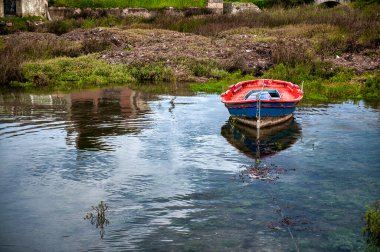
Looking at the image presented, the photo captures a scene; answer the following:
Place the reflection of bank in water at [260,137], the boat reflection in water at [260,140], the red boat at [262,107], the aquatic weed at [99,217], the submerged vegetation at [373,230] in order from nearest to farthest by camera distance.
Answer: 1. the submerged vegetation at [373,230]
2. the aquatic weed at [99,217]
3. the boat reflection in water at [260,140]
4. the reflection of bank in water at [260,137]
5. the red boat at [262,107]

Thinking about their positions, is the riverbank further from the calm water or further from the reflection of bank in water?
the calm water

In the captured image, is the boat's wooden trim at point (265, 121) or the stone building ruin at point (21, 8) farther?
the stone building ruin at point (21, 8)

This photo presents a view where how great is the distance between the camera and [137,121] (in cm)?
2009

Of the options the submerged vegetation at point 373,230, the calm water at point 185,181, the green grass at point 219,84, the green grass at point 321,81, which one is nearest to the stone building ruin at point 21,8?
the green grass at point 219,84

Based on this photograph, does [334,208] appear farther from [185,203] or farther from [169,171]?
[169,171]

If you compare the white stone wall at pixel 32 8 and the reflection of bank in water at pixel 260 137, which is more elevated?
the white stone wall at pixel 32 8

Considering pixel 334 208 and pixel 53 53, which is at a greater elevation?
pixel 53 53

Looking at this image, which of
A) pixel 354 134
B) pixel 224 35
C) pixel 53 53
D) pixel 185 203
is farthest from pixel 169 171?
pixel 224 35

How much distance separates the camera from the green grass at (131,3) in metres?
58.8

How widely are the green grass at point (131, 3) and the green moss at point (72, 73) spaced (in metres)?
26.7

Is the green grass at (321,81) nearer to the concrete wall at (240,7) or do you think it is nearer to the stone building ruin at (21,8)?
the concrete wall at (240,7)

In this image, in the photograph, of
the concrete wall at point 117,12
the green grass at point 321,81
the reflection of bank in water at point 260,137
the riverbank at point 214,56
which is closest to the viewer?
the reflection of bank in water at point 260,137

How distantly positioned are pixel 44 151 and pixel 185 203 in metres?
5.96

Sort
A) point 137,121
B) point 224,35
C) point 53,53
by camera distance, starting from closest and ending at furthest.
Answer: point 137,121 < point 53,53 < point 224,35
